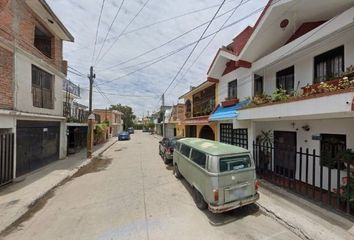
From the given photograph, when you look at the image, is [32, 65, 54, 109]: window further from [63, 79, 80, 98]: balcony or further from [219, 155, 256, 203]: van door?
[219, 155, 256, 203]: van door

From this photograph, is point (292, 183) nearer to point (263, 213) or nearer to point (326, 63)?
point (263, 213)

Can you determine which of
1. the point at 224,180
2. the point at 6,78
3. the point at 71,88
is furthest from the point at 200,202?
the point at 71,88

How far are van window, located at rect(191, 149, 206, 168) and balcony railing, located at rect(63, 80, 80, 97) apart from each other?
1341cm

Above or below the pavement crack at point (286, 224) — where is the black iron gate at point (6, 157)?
above

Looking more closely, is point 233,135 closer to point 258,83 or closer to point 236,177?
point 258,83

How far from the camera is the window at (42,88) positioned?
11023 millimetres

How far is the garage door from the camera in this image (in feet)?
32.1

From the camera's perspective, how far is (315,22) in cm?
807

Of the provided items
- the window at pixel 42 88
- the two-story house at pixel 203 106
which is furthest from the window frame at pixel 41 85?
the two-story house at pixel 203 106

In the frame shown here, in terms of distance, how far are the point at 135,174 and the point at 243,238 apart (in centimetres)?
717

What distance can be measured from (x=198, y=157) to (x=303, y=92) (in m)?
4.04

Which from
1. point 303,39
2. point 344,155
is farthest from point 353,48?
point 344,155

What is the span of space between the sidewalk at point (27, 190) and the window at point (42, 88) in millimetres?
3715

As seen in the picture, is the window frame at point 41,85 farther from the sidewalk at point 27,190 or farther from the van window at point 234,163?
the van window at point 234,163
